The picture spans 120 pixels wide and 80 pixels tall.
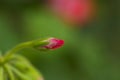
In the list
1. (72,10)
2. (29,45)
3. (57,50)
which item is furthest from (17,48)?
(72,10)

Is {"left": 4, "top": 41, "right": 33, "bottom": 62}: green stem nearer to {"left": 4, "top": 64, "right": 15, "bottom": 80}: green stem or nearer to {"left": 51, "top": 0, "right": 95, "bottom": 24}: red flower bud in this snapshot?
{"left": 4, "top": 64, "right": 15, "bottom": 80}: green stem

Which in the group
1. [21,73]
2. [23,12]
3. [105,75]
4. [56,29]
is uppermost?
[23,12]

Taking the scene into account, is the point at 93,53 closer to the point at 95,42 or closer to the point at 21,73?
the point at 95,42

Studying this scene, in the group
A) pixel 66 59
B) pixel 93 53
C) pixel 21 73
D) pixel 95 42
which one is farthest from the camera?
pixel 95 42

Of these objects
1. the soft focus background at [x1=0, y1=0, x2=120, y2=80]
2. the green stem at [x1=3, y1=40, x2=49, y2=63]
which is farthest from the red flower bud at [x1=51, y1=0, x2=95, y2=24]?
the green stem at [x1=3, y1=40, x2=49, y2=63]

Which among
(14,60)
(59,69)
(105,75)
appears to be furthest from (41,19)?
(14,60)

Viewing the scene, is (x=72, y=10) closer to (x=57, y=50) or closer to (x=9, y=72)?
(x=57, y=50)

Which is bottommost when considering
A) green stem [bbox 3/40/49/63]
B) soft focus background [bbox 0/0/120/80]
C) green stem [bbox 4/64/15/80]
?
green stem [bbox 4/64/15/80]

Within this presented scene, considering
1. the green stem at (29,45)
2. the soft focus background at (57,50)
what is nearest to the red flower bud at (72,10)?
the soft focus background at (57,50)
